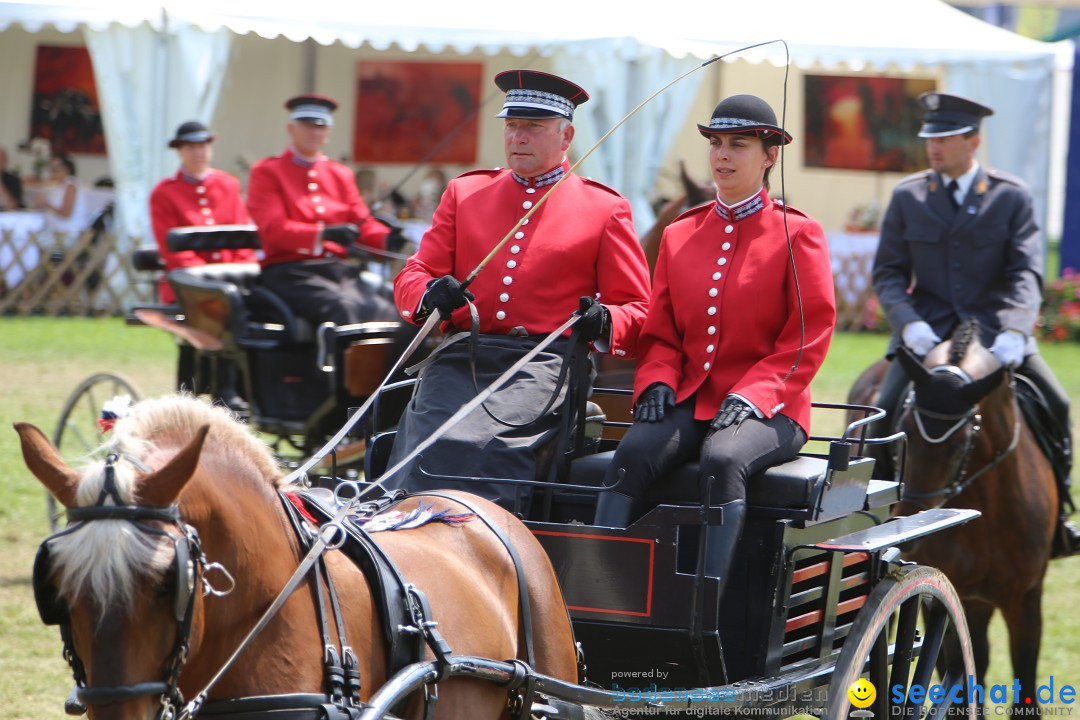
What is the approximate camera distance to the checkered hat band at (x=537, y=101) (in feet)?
13.4

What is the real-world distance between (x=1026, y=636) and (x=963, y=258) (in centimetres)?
160

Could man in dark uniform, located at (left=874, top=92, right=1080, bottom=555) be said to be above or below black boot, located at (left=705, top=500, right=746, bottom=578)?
above

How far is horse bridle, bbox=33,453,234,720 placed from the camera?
2.19m

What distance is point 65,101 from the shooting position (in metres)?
19.5

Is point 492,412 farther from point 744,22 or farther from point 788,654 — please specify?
point 744,22

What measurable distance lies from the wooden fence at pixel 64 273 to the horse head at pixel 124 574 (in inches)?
542

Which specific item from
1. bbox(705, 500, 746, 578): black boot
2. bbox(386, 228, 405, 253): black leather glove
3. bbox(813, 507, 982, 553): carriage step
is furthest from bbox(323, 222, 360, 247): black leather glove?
bbox(705, 500, 746, 578): black boot

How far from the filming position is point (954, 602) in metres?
4.18

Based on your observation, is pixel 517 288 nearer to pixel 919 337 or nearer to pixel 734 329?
pixel 734 329

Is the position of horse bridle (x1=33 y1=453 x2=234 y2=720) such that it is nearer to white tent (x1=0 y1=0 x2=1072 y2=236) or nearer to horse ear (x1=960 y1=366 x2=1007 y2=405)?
horse ear (x1=960 y1=366 x2=1007 y2=405)

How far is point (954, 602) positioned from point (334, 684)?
2329 mm

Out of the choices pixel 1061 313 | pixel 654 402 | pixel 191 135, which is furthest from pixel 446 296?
pixel 1061 313

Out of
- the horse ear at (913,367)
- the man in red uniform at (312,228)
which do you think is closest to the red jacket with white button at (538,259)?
the horse ear at (913,367)

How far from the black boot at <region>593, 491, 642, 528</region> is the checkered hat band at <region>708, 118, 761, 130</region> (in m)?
1.08
